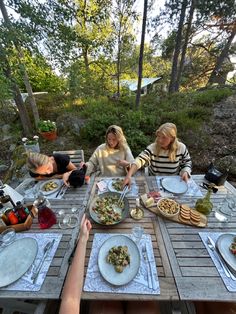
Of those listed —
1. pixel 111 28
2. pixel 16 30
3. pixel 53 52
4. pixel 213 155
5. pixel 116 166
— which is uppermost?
pixel 111 28

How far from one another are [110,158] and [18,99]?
3259mm

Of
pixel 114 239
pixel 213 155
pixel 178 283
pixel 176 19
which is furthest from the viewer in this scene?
pixel 176 19

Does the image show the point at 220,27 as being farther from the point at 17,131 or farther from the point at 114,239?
the point at 114,239

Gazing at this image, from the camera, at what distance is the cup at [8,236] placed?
1.16 m

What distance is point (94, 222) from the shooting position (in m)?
1.28

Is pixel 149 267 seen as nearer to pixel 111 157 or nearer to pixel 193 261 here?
pixel 193 261

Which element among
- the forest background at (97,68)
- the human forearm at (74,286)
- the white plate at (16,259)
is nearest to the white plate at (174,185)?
the human forearm at (74,286)

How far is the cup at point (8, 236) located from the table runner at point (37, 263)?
31 mm

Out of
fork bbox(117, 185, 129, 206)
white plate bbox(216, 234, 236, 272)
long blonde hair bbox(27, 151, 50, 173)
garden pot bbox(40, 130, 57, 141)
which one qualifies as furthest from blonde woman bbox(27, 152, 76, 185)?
garden pot bbox(40, 130, 57, 141)

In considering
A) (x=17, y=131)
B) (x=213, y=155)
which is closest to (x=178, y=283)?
(x=213, y=155)

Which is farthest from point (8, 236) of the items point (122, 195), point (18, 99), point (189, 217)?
point (18, 99)

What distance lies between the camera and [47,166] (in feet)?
5.80

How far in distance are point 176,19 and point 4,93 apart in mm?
5685

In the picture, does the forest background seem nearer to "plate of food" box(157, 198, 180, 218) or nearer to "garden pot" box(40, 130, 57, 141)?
"garden pot" box(40, 130, 57, 141)
